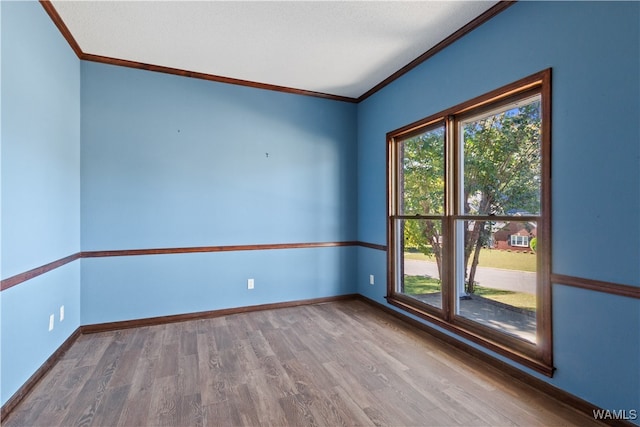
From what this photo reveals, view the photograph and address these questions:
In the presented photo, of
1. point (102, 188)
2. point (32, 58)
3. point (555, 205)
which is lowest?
point (555, 205)

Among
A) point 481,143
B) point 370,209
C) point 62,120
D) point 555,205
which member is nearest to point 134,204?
point 62,120

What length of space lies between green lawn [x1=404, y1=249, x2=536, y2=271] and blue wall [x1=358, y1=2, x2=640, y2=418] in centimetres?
20

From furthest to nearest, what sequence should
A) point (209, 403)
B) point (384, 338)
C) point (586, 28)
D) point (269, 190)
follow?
point (269, 190)
point (384, 338)
point (209, 403)
point (586, 28)

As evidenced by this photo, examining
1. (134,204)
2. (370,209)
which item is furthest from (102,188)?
(370,209)

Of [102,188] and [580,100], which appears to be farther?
[102,188]

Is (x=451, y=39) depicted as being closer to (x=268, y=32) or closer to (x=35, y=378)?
(x=268, y=32)

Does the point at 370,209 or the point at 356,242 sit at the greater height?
the point at 370,209

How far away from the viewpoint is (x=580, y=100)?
1.70 m

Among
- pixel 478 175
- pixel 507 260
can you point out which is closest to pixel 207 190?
pixel 478 175

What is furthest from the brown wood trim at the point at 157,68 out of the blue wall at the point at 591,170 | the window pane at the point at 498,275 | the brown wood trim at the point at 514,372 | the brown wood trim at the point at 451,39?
the brown wood trim at the point at 514,372

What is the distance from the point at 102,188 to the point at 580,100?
3793mm

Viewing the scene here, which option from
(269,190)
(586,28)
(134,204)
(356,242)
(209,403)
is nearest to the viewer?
(586,28)

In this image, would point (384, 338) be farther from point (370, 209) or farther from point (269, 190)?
point (269, 190)

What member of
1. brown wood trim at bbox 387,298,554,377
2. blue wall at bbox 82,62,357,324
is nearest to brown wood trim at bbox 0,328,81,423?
blue wall at bbox 82,62,357,324
